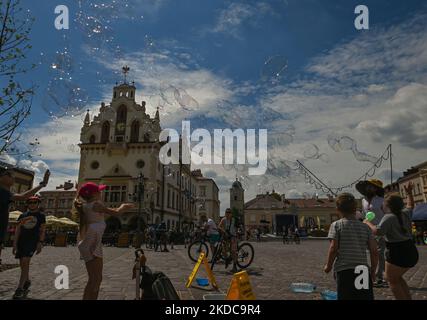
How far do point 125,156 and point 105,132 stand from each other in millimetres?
4602

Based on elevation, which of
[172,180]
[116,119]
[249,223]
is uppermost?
[116,119]

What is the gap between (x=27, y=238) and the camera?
5.95m

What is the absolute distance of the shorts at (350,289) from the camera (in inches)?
131

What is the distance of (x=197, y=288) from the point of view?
632 cm

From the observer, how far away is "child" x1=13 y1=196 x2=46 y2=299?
568cm

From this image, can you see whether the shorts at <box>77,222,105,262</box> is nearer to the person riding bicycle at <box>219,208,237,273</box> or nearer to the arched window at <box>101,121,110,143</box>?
the person riding bicycle at <box>219,208,237,273</box>

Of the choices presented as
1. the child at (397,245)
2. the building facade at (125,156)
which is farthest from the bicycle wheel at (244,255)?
the building facade at (125,156)

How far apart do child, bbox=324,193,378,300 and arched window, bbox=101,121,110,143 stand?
40584 millimetres

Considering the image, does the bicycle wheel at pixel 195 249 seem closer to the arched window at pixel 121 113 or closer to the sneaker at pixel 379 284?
the sneaker at pixel 379 284

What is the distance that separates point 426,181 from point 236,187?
54649mm

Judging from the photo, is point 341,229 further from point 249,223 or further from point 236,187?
point 236,187
